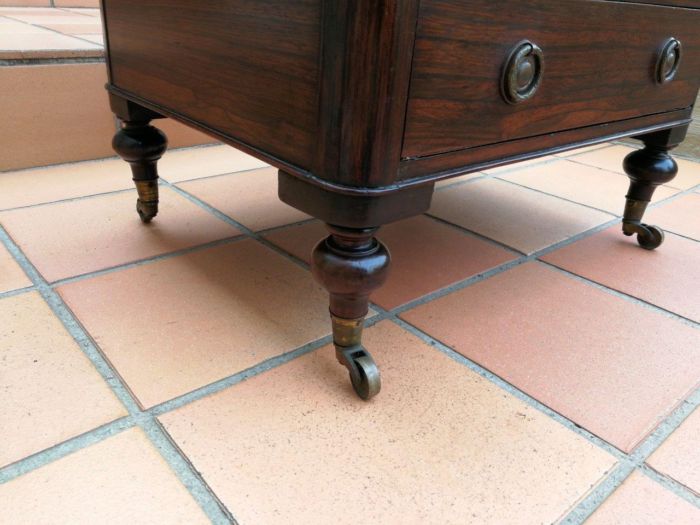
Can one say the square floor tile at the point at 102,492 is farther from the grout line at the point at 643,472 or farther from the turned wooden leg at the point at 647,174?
the turned wooden leg at the point at 647,174

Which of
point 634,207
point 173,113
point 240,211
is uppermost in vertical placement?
point 173,113

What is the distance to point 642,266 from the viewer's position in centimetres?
110

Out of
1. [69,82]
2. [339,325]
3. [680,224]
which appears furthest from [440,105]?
[69,82]

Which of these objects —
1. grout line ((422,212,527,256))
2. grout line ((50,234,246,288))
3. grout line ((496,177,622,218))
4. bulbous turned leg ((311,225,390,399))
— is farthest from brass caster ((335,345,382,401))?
grout line ((496,177,622,218))

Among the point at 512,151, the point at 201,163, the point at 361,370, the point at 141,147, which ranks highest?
the point at 512,151

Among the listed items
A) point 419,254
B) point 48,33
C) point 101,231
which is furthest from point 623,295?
point 48,33

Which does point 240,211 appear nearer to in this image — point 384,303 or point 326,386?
point 384,303

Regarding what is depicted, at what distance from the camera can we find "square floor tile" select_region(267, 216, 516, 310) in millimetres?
A: 968

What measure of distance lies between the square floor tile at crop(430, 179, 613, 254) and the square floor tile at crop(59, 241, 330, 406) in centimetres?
47

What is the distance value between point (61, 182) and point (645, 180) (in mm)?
1277

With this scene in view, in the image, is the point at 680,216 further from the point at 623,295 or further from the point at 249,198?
the point at 249,198

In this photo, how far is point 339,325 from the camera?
0.69 m

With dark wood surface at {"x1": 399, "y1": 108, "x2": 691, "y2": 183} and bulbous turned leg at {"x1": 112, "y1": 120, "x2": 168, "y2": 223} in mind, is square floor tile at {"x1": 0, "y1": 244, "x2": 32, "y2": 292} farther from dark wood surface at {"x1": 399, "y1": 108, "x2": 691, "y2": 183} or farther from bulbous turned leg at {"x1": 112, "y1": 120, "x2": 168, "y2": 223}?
dark wood surface at {"x1": 399, "y1": 108, "x2": 691, "y2": 183}

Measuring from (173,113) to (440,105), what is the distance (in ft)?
1.40
